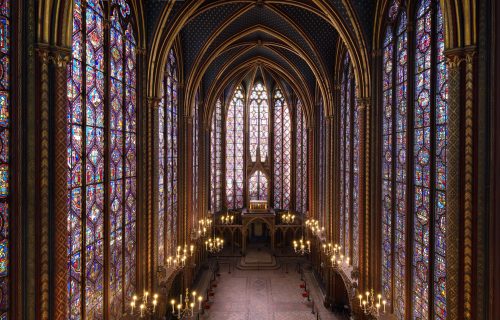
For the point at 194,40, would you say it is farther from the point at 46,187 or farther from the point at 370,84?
the point at 46,187

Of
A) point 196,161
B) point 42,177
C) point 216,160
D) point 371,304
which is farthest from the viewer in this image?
point 216,160

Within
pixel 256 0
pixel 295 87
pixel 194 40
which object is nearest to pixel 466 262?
pixel 256 0

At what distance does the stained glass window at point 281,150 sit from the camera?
28.9 meters

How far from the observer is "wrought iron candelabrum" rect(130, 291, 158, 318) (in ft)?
37.7

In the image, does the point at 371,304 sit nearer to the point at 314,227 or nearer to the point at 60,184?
the point at 60,184

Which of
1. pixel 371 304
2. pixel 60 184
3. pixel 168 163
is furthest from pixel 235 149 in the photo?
pixel 60 184

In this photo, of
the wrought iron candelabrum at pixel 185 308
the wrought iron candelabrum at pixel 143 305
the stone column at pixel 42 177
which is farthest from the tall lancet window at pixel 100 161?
the wrought iron candelabrum at pixel 185 308

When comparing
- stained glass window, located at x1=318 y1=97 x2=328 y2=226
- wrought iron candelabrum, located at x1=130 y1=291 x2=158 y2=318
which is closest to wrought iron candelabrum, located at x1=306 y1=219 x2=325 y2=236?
stained glass window, located at x1=318 y1=97 x2=328 y2=226

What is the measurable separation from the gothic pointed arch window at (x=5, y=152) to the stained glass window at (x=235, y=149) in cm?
2255

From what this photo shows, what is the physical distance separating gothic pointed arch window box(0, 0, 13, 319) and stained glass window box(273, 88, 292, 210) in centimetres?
2383

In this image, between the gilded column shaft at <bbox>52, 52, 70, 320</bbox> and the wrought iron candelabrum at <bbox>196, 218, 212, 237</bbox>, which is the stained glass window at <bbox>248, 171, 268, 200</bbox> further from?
the gilded column shaft at <bbox>52, 52, 70, 320</bbox>

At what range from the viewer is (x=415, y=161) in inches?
383

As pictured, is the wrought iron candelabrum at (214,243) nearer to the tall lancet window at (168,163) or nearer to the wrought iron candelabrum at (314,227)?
the tall lancet window at (168,163)

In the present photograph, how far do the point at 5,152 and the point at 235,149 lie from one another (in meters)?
22.9
